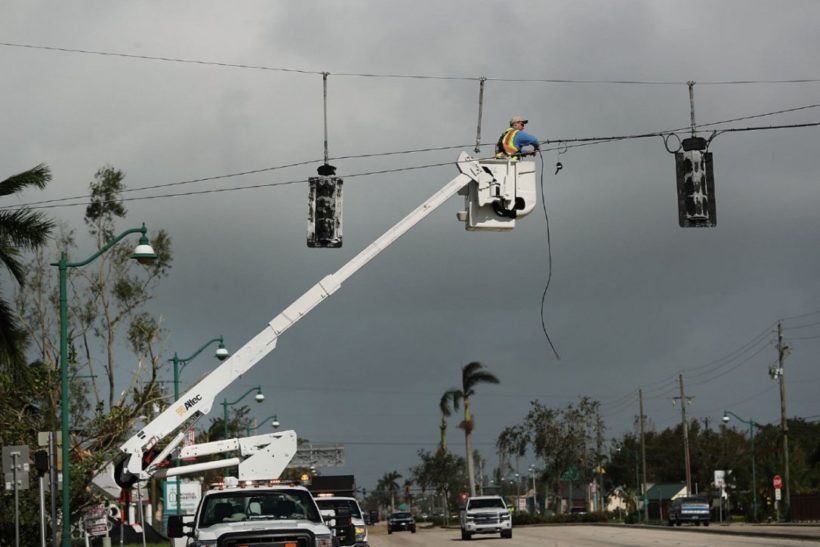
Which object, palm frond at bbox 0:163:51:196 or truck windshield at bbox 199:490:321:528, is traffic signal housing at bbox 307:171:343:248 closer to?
truck windshield at bbox 199:490:321:528

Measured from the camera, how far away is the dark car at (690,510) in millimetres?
68938

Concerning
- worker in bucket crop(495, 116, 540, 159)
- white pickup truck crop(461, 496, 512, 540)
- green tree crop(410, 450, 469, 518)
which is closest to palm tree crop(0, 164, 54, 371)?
worker in bucket crop(495, 116, 540, 159)

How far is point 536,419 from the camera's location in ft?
322

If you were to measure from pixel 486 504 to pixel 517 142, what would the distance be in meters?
30.9

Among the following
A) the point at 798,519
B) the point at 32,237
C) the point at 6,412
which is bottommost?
the point at 798,519

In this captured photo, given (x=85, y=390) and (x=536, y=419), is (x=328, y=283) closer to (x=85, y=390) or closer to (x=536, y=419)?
(x=85, y=390)

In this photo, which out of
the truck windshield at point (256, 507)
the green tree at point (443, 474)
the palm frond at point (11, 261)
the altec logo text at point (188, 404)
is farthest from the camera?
the green tree at point (443, 474)

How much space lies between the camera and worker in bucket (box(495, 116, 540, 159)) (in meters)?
21.7

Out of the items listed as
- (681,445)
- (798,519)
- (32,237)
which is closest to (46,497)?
(32,237)

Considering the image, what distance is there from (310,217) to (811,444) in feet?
414

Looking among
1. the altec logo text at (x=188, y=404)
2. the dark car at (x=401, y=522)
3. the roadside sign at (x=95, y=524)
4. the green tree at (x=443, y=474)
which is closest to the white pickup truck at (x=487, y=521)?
the roadside sign at (x=95, y=524)

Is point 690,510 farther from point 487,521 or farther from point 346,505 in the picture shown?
point 346,505

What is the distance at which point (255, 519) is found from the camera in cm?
1675

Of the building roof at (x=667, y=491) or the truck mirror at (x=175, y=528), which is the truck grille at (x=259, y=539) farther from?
the building roof at (x=667, y=491)
